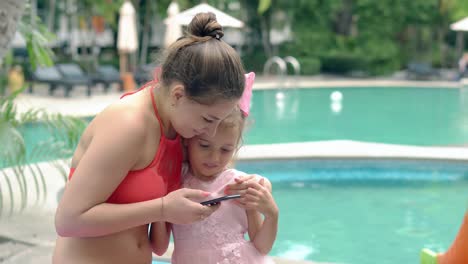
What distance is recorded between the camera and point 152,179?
2160mm

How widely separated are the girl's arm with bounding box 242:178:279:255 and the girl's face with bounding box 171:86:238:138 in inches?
11.7

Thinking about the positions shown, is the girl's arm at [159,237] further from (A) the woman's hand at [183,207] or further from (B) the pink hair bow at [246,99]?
(B) the pink hair bow at [246,99]

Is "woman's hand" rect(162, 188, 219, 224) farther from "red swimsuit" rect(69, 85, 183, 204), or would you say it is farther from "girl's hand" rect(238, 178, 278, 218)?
"girl's hand" rect(238, 178, 278, 218)

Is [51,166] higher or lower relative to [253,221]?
lower

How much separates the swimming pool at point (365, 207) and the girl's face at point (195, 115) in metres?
5.13

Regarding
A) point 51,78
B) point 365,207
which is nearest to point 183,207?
point 365,207

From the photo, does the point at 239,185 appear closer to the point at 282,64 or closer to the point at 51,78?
the point at 51,78

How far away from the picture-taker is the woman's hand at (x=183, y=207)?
2.09 metres

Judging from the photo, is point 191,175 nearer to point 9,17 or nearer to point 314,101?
point 9,17

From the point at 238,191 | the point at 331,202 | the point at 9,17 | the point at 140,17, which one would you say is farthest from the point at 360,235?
the point at 140,17

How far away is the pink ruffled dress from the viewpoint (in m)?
2.54

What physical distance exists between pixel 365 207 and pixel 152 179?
724cm

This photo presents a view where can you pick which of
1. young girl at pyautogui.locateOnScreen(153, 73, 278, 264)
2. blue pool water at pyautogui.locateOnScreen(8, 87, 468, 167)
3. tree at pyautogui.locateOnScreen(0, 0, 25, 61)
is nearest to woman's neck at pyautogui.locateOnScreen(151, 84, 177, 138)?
young girl at pyautogui.locateOnScreen(153, 73, 278, 264)

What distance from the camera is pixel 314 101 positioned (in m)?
22.3
